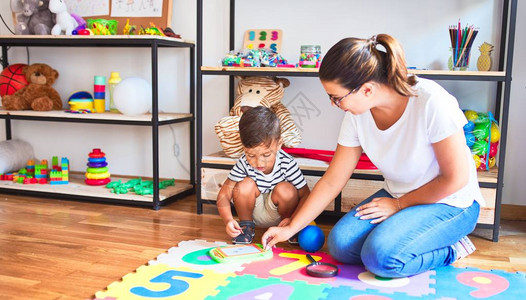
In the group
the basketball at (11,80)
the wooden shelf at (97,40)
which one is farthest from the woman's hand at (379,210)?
the basketball at (11,80)

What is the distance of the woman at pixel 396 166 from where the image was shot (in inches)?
56.3

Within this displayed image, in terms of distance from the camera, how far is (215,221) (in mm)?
2221

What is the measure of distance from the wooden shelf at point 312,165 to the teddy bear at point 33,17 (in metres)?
1.07

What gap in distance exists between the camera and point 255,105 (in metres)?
2.33

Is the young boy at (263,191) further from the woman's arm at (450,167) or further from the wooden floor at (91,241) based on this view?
the woman's arm at (450,167)

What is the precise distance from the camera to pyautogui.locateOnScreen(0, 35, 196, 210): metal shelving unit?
236 cm

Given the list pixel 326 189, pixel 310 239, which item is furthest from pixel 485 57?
pixel 310 239

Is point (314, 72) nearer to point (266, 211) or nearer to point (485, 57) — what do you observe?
point (266, 211)

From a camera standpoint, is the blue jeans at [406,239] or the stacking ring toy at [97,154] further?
the stacking ring toy at [97,154]

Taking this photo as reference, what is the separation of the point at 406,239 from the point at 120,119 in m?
1.44

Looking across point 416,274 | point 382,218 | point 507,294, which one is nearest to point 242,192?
point 382,218

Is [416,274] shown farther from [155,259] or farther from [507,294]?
[155,259]

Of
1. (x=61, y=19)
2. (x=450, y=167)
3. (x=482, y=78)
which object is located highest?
(x=61, y=19)

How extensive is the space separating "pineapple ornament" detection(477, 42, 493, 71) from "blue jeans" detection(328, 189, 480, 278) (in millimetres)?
717
